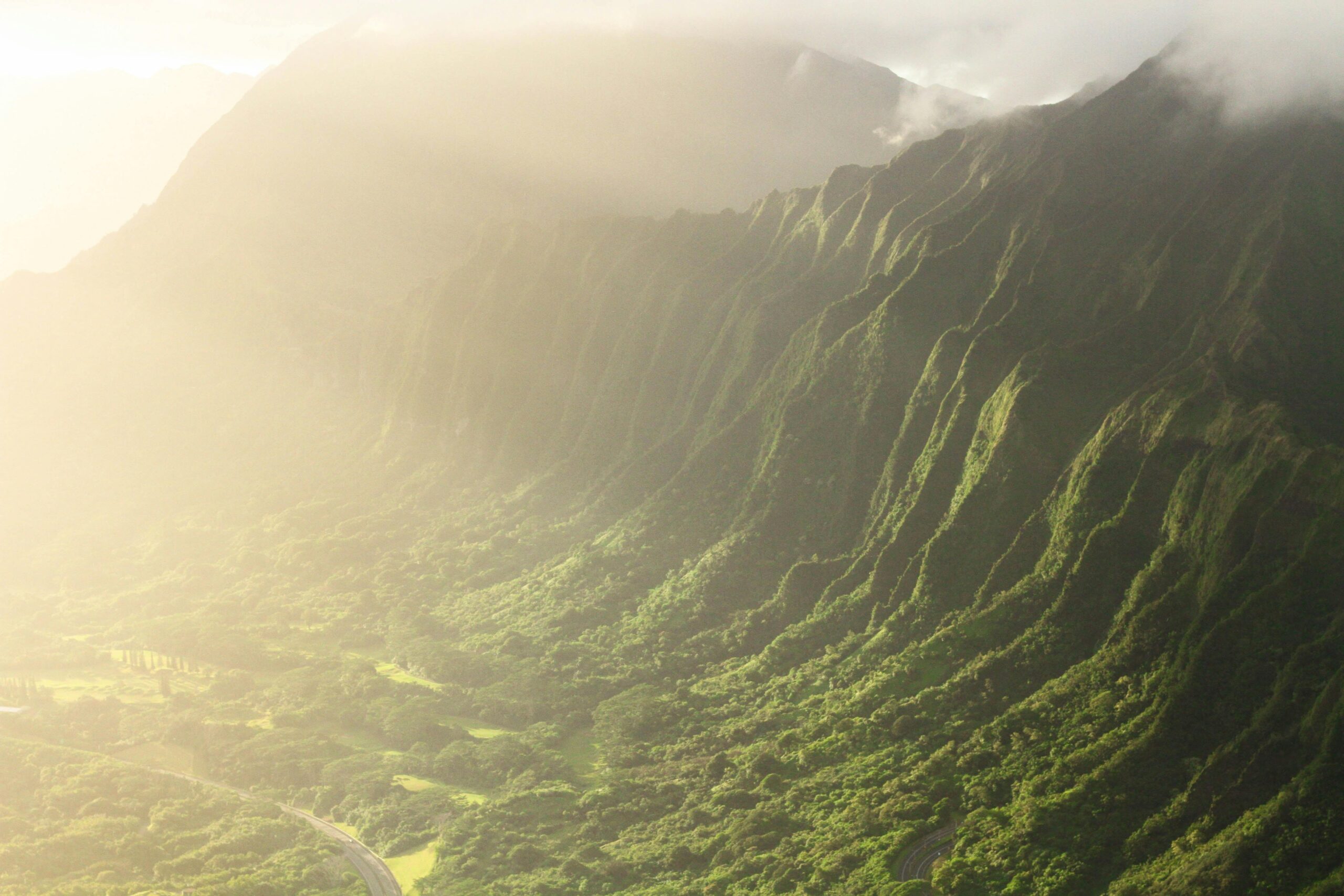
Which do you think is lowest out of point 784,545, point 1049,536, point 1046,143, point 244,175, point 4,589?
point 4,589

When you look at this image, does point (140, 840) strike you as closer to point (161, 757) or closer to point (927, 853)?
point (161, 757)

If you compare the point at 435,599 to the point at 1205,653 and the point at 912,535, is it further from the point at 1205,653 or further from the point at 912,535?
the point at 1205,653

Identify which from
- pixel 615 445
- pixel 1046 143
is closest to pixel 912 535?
pixel 1046 143

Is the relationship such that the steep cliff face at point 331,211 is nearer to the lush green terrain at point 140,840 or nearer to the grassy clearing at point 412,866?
the lush green terrain at point 140,840

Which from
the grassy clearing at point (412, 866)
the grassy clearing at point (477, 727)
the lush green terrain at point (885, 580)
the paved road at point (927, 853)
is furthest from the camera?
the grassy clearing at point (477, 727)

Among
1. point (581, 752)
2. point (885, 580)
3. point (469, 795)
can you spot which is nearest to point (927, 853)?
point (885, 580)

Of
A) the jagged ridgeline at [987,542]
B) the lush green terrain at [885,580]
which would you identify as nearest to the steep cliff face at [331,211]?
the lush green terrain at [885,580]
